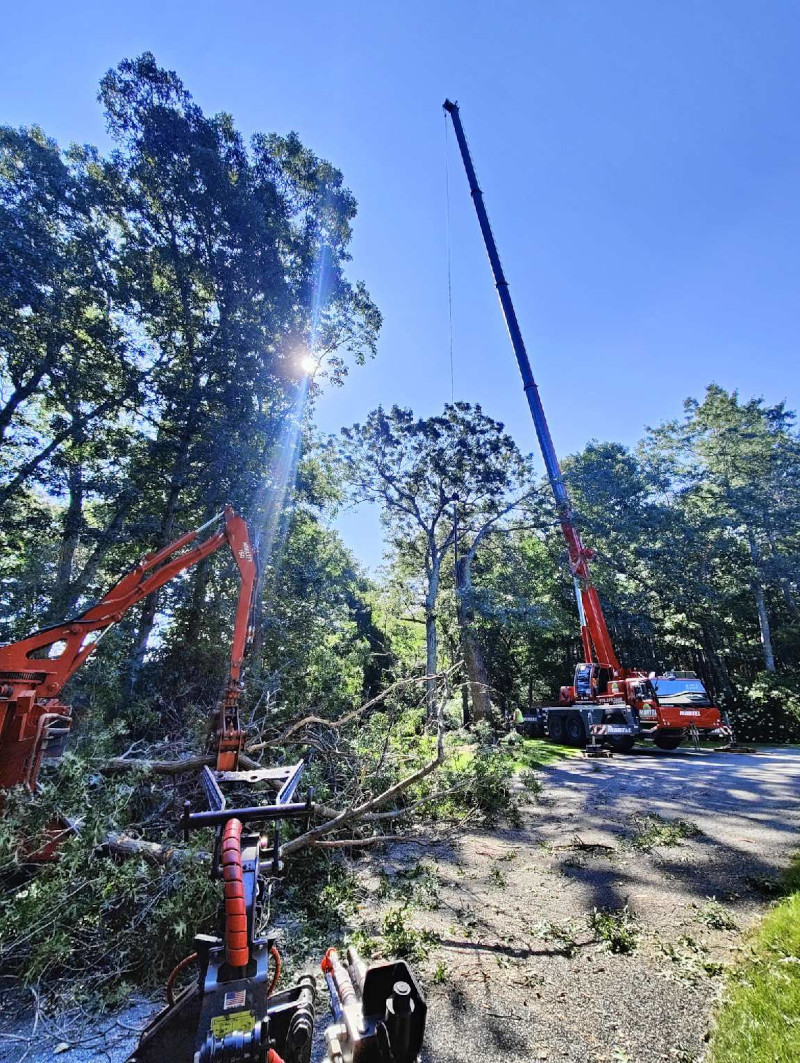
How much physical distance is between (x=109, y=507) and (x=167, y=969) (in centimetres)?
896

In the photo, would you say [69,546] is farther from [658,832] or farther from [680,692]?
[680,692]

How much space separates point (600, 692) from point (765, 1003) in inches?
439

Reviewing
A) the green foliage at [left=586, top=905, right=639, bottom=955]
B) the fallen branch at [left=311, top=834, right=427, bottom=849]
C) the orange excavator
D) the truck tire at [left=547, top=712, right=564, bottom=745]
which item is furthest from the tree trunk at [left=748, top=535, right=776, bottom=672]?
the orange excavator

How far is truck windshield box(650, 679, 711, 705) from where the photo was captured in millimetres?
11641

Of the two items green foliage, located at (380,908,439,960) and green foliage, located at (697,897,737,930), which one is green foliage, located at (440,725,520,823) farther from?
green foliage, located at (697,897,737,930)

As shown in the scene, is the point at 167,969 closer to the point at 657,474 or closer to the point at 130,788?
the point at 130,788

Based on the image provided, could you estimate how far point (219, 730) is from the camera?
4887mm

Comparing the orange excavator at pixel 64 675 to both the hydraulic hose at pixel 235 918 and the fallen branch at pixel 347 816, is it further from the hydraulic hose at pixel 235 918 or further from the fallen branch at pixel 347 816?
the hydraulic hose at pixel 235 918

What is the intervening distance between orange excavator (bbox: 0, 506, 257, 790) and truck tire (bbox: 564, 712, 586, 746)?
10656 millimetres

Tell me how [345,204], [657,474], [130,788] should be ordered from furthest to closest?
[657,474], [345,204], [130,788]

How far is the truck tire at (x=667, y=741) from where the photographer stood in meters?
11.7

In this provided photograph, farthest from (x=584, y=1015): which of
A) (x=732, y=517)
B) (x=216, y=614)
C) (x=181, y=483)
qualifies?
(x=732, y=517)

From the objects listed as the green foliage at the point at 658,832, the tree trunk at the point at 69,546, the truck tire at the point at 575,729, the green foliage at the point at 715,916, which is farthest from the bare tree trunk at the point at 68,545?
the truck tire at the point at 575,729

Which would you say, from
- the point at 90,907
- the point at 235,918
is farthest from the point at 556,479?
the point at 235,918
